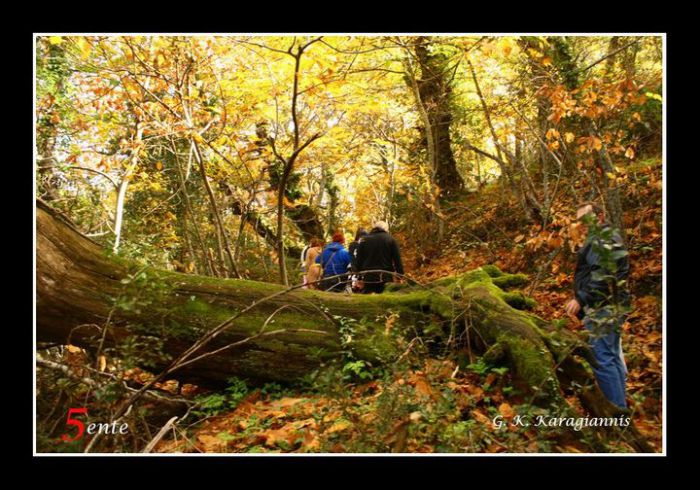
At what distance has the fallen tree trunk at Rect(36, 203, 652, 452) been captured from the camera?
3.99m

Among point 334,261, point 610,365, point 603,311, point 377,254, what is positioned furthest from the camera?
point 334,261

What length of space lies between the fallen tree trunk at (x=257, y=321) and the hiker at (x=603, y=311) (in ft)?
0.78

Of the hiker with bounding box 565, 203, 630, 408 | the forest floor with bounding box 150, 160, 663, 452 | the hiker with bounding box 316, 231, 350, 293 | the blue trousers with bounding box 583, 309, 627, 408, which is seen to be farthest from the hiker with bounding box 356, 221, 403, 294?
the blue trousers with bounding box 583, 309, 627, 408

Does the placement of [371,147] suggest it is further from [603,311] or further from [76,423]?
[76,423]

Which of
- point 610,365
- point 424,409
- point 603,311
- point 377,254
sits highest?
point 377,254

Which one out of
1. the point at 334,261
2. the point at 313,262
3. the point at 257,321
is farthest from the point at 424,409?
the point at 313,262

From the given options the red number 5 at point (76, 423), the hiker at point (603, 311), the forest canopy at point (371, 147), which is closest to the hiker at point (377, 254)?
the forest canopy at point (371, 147)

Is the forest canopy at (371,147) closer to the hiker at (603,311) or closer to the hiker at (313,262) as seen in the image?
the hiker at (603,311)

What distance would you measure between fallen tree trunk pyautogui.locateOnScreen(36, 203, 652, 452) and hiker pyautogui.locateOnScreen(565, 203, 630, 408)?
0.24m

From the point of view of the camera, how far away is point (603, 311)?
338cm

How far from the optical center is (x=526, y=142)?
→ 888 centimetres

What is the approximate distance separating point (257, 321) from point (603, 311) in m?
3.31

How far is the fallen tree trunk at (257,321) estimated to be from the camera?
3.99 m

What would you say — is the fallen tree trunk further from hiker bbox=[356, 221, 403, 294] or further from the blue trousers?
hiker bbox=[356, 221, 403, 294]
